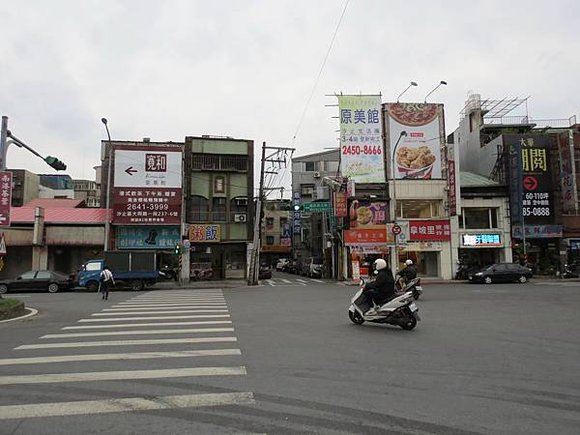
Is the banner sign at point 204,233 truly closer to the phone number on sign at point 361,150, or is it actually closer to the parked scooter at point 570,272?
the phone number on sign at point 361,150

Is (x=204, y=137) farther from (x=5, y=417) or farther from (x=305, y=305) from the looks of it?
(x=5, y=417)

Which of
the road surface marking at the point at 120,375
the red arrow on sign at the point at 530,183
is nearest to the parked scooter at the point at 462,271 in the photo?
the red arrow on sign at the point at 530,183

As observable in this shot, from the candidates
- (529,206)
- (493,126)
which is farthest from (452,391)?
(493,126)

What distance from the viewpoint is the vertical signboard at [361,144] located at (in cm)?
3766

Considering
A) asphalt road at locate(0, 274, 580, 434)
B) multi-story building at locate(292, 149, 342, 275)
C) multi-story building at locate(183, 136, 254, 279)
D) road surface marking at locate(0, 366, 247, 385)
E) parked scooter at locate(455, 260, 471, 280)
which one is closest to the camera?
asphalt road at locate(0, 274, 580, 434)

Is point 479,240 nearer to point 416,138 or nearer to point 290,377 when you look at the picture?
point 416,138

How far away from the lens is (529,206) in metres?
35.7

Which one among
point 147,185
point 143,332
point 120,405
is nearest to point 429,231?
point 147,185

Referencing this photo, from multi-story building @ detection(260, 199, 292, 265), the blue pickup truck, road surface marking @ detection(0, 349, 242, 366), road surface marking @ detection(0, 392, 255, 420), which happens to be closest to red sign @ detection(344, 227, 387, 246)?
the blue pickup truck

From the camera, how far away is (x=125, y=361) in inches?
308

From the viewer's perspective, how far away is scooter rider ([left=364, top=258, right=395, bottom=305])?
444 inches

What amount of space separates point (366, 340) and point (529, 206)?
1211 inches

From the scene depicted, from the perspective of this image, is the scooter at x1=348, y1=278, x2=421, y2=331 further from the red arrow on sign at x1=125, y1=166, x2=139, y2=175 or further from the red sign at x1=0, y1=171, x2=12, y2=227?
the red arrow on sign at x1=125, y1=166, x2=139, y2=175

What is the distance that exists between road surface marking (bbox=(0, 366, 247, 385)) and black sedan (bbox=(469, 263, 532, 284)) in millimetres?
27107
